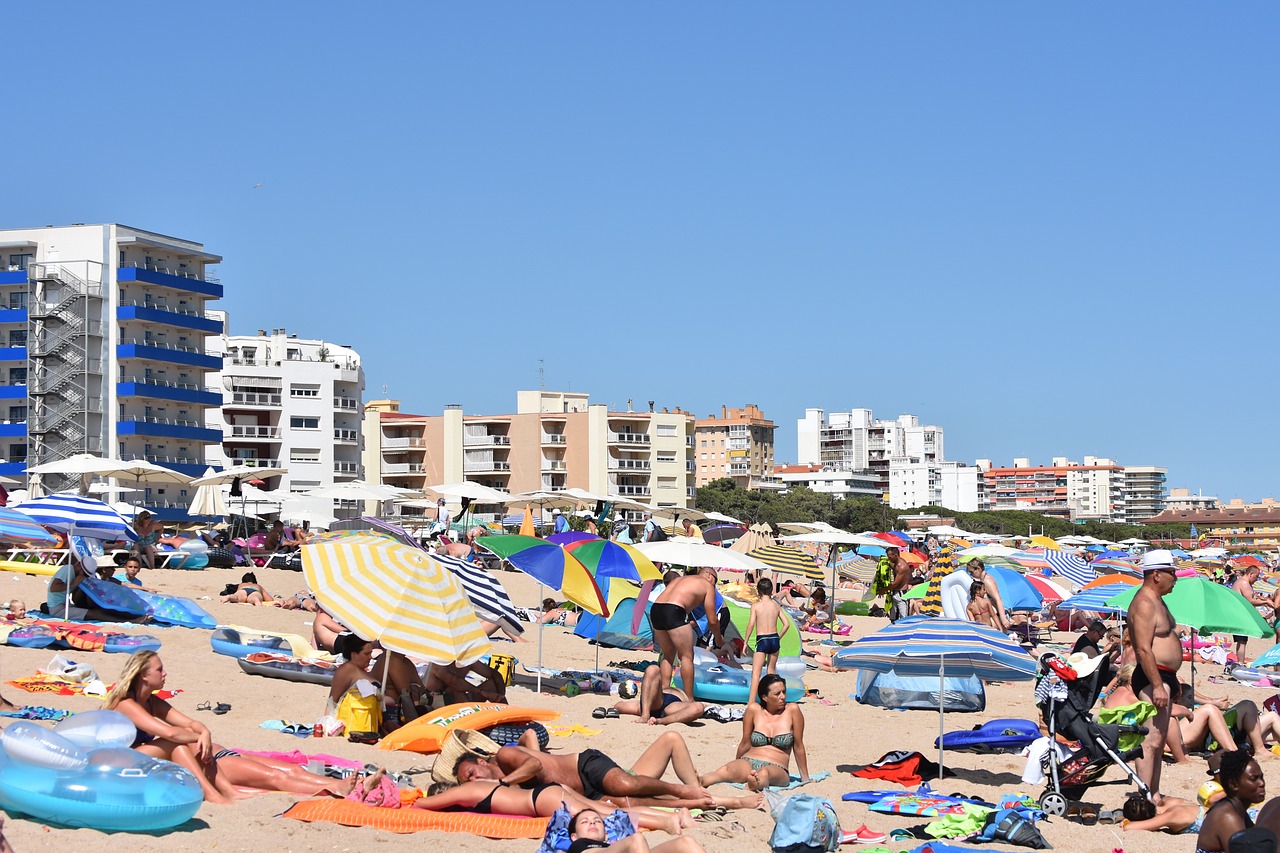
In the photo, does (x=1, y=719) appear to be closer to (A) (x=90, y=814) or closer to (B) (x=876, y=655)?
(A) (x=90, y=814)

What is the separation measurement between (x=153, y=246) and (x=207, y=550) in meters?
38.6

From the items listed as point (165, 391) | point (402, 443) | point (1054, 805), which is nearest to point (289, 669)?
point (1054, 805)

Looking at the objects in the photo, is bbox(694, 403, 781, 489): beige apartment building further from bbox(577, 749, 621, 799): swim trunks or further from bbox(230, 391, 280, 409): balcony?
bbox(577, 749, 621, 799): swim trunks

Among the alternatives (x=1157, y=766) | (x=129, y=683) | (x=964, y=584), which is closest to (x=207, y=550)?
(x=964, y=584)

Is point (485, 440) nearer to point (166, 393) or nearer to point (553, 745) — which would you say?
point (166, 393)

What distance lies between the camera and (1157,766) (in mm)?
7926

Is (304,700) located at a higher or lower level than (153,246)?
lower

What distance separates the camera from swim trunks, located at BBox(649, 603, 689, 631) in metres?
11.1

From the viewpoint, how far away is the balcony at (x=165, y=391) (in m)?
56.9

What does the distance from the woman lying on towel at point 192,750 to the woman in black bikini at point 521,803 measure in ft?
1.88

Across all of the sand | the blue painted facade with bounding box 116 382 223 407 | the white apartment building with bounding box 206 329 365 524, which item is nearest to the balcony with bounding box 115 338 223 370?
the blue painted facade with bounding box 116 382 223 407

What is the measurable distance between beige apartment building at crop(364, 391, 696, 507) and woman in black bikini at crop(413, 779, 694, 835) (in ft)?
251

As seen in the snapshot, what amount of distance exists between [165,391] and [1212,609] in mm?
54067

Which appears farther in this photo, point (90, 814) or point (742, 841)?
point (742, 841)
